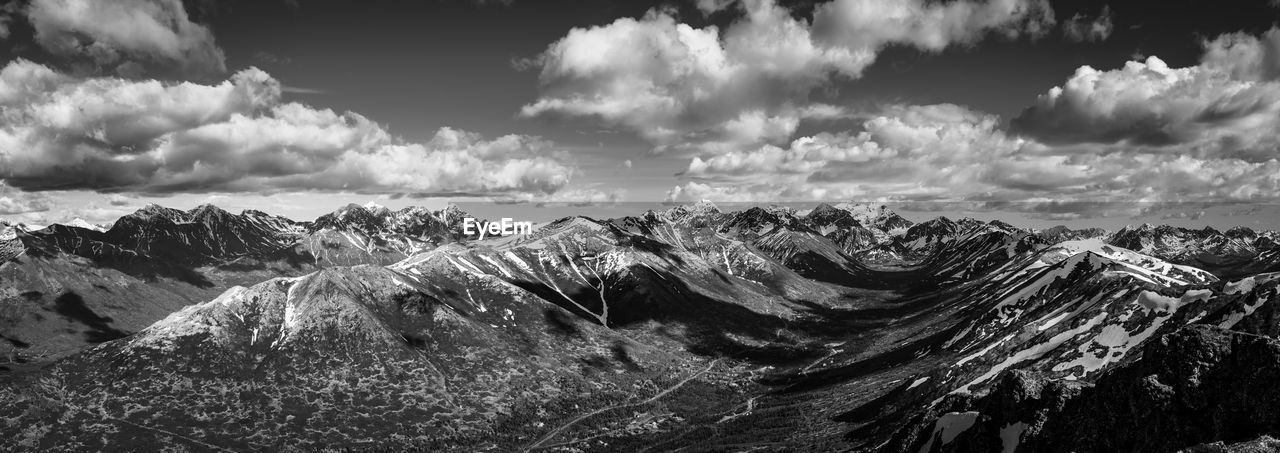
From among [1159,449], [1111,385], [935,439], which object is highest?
[1111,385]

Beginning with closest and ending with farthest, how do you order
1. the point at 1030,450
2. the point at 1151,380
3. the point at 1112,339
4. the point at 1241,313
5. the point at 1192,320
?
the point at 1151,380
the point at 1030,450
the point at 1241,313
the point at 1192,320
the point at 1112,339

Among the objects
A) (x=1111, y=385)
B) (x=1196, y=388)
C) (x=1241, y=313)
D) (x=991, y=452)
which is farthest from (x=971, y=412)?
(x=1241, y=313)

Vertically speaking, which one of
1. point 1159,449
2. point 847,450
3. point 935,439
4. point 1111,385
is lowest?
point 847,450

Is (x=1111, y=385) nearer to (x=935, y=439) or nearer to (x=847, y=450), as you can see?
(x=935, y=439)

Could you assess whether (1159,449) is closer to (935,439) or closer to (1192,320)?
(935,439)

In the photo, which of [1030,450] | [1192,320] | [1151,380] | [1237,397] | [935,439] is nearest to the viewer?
[1237,397]

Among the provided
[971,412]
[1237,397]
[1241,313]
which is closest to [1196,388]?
[1237,397]

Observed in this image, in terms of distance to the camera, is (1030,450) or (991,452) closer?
(1030,450)

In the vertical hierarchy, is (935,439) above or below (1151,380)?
→ below

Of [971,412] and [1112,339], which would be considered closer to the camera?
[971,412]
